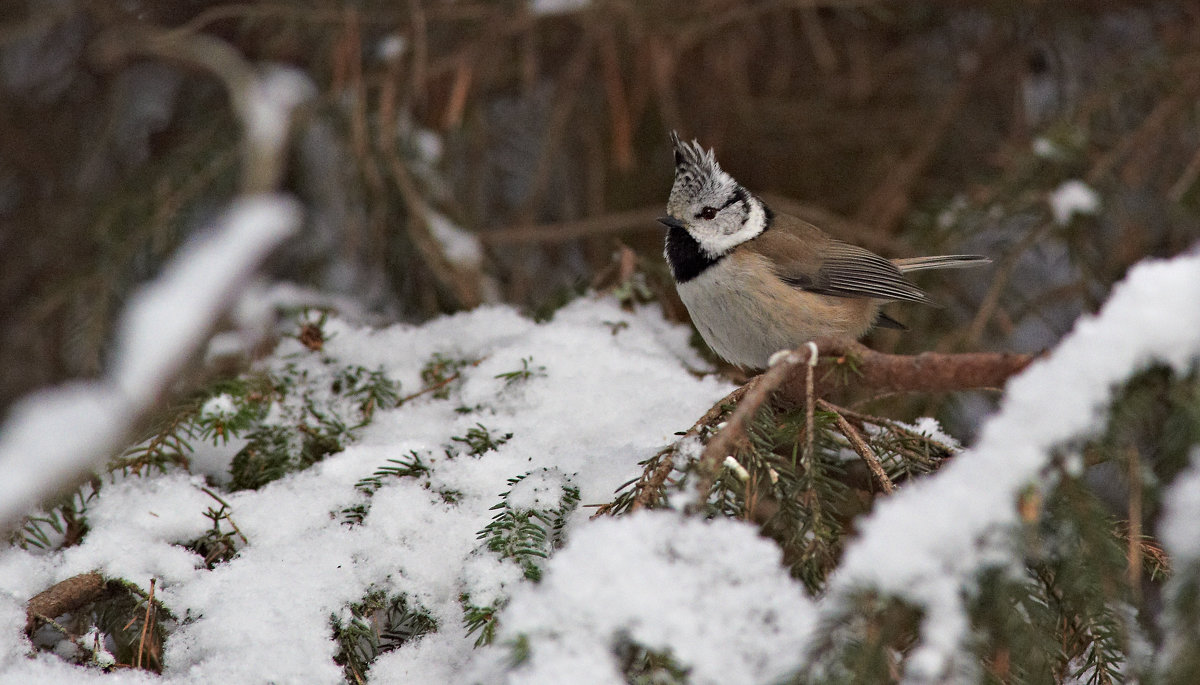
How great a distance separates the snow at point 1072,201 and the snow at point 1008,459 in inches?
67.5

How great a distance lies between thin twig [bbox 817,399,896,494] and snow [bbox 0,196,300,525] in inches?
101

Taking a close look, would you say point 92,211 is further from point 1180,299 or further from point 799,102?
point 1180,299

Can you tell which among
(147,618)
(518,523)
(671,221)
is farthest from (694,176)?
(147,618)

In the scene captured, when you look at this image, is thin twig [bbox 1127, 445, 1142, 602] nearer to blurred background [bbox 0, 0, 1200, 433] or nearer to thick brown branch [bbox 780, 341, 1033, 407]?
thick brown branch [bbox 780, 341, 1033, 407]

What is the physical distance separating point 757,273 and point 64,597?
207 cm

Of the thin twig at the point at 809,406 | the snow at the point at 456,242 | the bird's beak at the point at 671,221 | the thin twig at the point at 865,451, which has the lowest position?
the snow at the point at 456,242

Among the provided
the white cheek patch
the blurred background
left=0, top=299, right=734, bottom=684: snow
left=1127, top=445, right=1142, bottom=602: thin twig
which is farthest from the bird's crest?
left=1127, top=445, right=1142, bottom=602: thin twig

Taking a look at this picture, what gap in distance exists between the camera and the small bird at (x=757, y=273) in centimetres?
285

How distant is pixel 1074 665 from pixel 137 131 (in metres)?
3.91

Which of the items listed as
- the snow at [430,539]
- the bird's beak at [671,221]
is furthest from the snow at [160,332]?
the bird's beak at [671,221]

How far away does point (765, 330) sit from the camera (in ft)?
9.42

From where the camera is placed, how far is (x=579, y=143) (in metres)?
4.10

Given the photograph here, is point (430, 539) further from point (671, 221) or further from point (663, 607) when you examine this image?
point (671, 221)

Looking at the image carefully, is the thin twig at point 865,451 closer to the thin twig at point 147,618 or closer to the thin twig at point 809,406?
the thin twig at point 809,406
